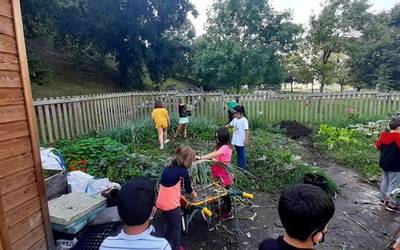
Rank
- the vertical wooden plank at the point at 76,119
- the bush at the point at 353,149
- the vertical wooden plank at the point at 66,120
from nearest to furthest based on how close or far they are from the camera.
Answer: the bush at the point at 353,149
the vertical wooden plank at the point at 66,120
the vertical wooden plank at the point at 76,119

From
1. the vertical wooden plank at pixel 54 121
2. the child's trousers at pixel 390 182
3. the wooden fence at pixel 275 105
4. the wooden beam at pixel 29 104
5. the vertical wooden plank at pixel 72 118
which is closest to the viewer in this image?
the wooden beam at pixel 29 104

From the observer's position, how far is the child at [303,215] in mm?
1389

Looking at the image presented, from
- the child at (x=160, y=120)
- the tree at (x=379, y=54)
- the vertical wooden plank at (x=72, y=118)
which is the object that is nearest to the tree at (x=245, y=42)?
the tree at (x=379, y=54)

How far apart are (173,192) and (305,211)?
181 centimetres

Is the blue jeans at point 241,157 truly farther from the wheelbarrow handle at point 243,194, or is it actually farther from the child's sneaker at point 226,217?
the wheelbarrow handle at point 243,194

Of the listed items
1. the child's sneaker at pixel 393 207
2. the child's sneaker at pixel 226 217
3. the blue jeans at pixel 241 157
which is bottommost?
the child's sneaker at pixel 393 207

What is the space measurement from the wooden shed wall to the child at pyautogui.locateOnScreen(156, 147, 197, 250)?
1.17 metres

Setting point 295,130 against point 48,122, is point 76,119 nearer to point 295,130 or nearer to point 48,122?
point 48,122

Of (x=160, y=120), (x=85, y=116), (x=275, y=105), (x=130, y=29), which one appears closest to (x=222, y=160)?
(x=160, y=120)

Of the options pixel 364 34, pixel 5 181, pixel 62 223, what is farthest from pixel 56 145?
pixel 364 34

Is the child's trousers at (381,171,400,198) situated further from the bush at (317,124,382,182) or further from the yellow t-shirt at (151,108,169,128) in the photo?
the yellow t-shirt at (151,108,169,128)

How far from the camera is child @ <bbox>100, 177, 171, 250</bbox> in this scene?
5.15ft

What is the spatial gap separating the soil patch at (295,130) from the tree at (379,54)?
41.5ft

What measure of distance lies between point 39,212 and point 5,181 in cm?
55
